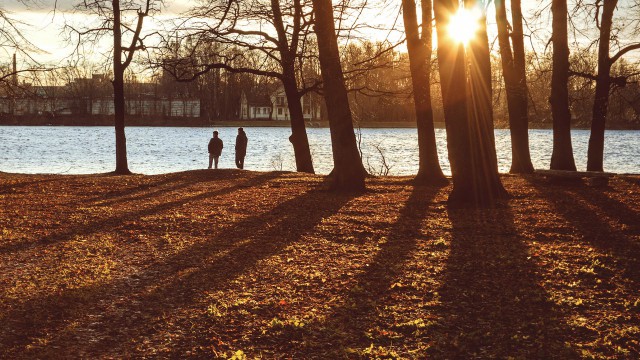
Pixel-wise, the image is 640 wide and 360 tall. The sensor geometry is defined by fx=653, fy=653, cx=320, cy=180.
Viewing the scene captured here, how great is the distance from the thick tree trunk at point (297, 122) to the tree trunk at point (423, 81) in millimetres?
6052

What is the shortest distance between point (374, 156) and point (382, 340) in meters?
39.2

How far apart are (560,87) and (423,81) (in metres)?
3.45

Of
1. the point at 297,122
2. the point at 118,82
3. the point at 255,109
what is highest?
the point at 255,109

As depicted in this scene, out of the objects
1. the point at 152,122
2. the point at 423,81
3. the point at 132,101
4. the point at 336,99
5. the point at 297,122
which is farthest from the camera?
the point at 132,101

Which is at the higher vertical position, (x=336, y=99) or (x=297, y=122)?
(x=336, y=99)

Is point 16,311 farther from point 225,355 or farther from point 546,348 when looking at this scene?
point 546,348

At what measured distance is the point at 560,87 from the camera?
16.4 metres

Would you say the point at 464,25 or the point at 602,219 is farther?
the point at 464,25

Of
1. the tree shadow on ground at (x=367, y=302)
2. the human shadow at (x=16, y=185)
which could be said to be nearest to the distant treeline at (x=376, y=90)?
the human shadow at (x=16, y=185)

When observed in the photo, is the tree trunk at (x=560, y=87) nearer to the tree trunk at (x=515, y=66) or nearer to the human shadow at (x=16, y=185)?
the tree trunk at (x=515, y=66)

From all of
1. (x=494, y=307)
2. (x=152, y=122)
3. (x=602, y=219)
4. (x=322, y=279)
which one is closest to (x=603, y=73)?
(x=602, y=219)

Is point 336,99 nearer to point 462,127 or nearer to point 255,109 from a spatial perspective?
point 462,127

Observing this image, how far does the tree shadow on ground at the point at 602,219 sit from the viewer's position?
328 inches

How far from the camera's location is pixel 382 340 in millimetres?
5301
